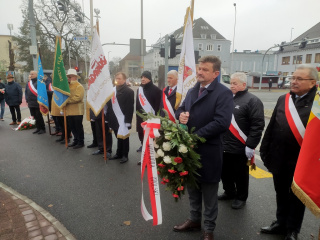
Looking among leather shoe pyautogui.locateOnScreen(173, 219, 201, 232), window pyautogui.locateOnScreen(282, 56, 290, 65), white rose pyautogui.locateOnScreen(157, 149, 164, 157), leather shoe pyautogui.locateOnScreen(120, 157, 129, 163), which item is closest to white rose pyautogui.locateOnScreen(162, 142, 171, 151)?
white rose pyautogui.locateOnScreen(157, 149, 164, 157)

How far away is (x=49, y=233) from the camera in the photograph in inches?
114

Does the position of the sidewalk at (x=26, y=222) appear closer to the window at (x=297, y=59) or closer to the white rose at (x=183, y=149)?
the white rose at (x=183, y=149)

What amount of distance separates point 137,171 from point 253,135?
102 inches

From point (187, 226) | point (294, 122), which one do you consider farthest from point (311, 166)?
point (187, 226)

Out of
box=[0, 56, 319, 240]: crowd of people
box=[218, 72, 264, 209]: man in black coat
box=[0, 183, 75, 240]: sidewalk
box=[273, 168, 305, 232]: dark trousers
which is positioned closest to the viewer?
box=[0, 56, 319, 240]: crowd of people

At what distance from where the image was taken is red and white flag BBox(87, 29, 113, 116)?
5141 millimetres

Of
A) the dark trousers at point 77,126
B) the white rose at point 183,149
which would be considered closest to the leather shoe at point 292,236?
the white rose at point 183,149

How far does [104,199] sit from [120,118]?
2.12 m

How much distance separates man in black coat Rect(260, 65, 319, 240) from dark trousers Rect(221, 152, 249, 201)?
575mm

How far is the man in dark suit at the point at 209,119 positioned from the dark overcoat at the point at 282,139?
666 millimetres

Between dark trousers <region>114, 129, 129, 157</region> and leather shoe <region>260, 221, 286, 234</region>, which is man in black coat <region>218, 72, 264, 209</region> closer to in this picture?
leather shoe <region>260, 221, 286, 234</region>

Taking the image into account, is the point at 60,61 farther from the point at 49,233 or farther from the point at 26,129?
the point at 49,233

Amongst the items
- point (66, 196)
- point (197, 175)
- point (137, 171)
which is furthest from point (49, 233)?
point (137, 171)

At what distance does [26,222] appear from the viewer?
310 cm
